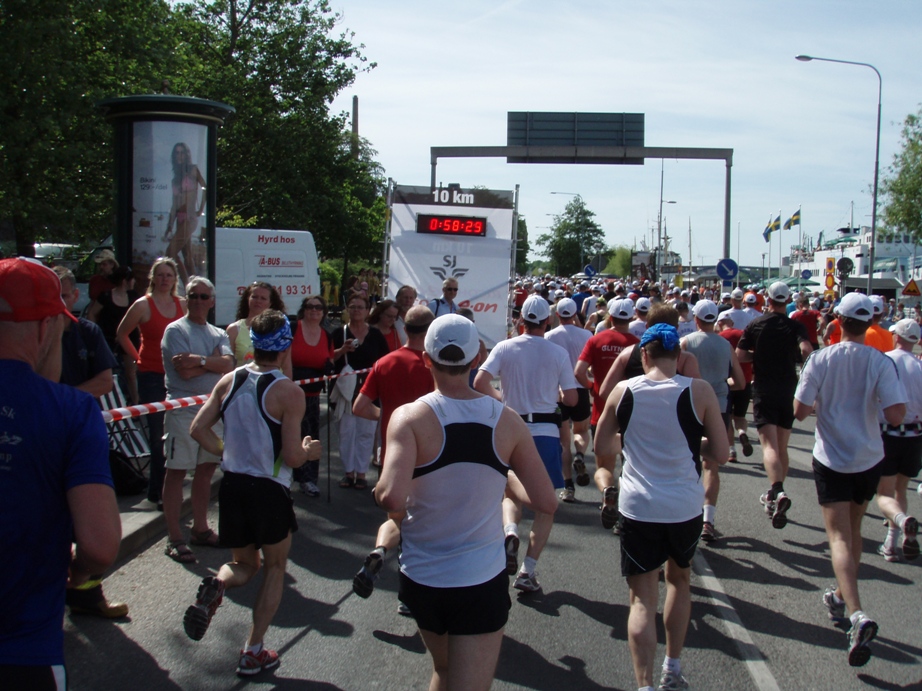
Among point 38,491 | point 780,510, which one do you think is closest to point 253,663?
point 38,491

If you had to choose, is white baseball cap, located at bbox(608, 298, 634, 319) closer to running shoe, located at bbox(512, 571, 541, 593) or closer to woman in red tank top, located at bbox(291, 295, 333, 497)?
woman in red tank top, located at bbox(291, 295, 333, 497)

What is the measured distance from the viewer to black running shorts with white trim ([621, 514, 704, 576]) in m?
4.06

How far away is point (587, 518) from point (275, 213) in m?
23.4

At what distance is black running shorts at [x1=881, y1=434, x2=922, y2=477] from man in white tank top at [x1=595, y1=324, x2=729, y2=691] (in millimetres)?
2911

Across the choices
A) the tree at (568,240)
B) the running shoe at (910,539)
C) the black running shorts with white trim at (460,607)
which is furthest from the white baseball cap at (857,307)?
the tree at (568,240)

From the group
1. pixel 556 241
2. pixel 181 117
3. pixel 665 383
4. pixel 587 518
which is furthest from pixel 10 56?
pixel 556 241

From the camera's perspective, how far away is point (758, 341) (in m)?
8.29

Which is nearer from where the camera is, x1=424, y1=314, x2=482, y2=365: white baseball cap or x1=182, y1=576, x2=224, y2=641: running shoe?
x1=424, y1=314, x2=482, y2=365: white baseball cap

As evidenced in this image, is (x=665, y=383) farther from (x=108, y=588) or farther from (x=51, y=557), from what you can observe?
(x=108, y=588)

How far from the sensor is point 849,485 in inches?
200

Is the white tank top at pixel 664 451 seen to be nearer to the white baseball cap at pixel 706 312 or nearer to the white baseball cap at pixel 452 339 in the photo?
the white baseball cap at pixel 452 339

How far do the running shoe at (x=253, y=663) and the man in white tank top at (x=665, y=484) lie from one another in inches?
71.1

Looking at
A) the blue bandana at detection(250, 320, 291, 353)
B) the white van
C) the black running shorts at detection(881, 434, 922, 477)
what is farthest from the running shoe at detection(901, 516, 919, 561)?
the white van

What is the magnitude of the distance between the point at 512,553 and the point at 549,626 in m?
0.91
